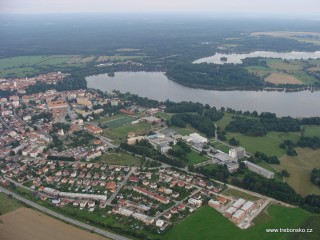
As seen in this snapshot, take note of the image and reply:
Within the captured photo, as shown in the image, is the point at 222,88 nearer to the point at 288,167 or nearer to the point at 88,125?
the point at 88,125

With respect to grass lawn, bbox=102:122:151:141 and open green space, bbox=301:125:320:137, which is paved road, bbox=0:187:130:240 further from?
open green space, bbox=301:125:320:137

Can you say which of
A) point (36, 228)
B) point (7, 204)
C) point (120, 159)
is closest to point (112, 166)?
point (120, 159)

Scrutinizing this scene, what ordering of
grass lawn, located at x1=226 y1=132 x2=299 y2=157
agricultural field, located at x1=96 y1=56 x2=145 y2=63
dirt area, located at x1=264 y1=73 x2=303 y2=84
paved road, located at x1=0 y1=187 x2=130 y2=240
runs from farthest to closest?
agricultural field, located at x1=96 y1=56 x2=145 y2=63
dirt area, located at x1=264 y1=73 x2=303 y2=84
grass lawn, located at x1=226 y1=132 x2=299 y2=157
paved road, located at x1=0 y1=187 x2=130 y2=240

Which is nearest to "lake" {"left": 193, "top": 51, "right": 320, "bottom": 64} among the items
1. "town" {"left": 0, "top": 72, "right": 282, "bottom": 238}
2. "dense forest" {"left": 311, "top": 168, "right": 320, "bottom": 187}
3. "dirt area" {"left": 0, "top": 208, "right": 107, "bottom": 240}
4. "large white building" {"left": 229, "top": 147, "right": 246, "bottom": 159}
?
"town" {"left": 0, "top": 72, "right": 282, "bottom": 238}

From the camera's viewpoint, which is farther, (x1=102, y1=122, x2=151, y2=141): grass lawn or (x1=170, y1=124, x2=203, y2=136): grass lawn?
(x1=170, y1=124, x2=203, y2=136): grass lawn

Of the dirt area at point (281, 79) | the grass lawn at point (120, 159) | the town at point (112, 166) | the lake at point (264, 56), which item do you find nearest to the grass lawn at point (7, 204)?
the town at point (112, 166)

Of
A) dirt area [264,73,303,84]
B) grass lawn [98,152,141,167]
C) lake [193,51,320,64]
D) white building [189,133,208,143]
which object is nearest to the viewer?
grass lawn [98,152,141,167]

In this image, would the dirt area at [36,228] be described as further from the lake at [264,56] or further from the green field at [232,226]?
the lake at [264,56]
